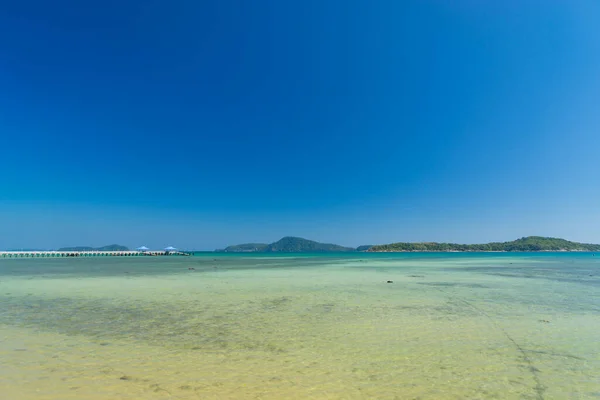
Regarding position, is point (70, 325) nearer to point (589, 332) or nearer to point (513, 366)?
point (513, 366)

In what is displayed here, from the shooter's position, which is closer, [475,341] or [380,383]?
[380,383]

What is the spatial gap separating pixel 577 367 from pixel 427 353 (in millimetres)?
2902

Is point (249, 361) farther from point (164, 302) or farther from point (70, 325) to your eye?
point (164, 302)

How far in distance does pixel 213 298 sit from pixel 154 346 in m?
8.71

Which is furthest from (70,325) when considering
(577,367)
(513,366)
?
(577,367)

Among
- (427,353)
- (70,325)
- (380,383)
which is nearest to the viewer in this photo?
(380,383)

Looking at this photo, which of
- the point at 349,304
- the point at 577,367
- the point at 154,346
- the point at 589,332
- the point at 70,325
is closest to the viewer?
the point at 577,367

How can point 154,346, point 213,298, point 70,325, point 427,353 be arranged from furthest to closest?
point 213,298, point 70,325, point 154,346, point 427,353

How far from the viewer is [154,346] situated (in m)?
9.10

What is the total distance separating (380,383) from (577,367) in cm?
433

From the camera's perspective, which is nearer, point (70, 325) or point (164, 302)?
point (70, 325)

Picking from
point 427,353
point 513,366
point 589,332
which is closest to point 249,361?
point 427,353

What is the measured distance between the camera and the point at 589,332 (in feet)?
34.6

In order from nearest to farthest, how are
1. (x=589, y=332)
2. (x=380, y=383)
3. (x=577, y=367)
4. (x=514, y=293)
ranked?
(x=380, y=383), (x=577, y=367), (x=589, y=332), (x=514, y=293)
